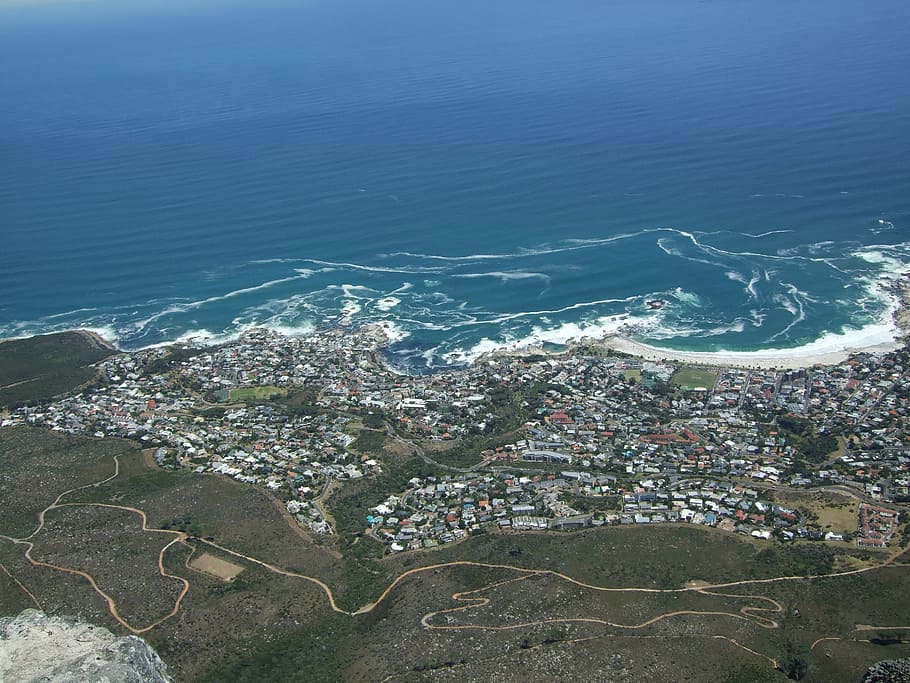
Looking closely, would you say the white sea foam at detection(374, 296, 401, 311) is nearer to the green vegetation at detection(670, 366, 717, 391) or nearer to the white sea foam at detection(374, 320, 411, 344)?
the white sea foam at detection(374, 320, 411, 344)

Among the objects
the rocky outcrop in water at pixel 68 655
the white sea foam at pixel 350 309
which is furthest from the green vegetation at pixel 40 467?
the white sea foam at pixel 350 309

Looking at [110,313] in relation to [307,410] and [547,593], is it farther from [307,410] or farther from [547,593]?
[547,593]

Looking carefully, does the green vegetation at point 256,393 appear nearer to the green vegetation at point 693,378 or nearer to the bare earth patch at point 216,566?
the bare earth patch at point 216,566

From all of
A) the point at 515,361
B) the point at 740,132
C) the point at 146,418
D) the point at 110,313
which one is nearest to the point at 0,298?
the point at 110,313

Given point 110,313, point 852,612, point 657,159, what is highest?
point 657,159

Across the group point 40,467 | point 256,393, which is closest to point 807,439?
point 256,393

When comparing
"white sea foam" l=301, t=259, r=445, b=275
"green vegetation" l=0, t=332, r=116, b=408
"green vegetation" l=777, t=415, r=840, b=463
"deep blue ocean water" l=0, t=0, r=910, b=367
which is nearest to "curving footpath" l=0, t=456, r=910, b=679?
"green vegetation" l=777, t=415, r=840, b=463

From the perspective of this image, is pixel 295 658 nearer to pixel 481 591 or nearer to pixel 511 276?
pixel 481 591
